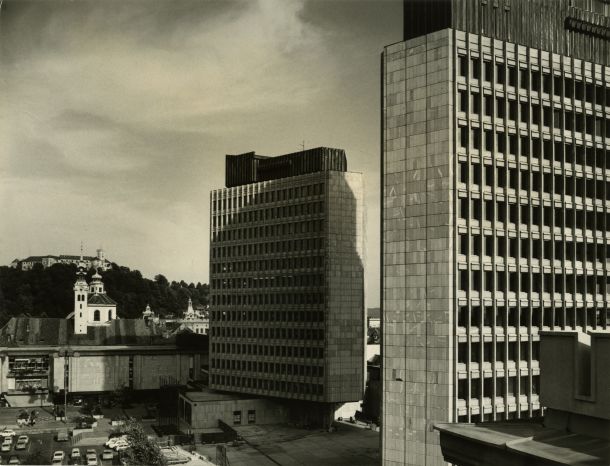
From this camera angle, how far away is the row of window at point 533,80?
2244 inches

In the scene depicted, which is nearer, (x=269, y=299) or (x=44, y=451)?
(x=44, y=451)

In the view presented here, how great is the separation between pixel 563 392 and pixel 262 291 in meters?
92.9

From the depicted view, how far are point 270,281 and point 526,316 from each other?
55.2 m

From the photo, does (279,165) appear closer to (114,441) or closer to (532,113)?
(114,441)

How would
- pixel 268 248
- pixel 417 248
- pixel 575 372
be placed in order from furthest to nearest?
1. pixel 268 248
2. pixel 417 248
3. pixel 575 372

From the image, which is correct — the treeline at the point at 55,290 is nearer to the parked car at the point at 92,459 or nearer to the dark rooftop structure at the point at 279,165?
the dark rooftop structure at the point at 279,165

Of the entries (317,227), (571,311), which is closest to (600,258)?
(571,311)

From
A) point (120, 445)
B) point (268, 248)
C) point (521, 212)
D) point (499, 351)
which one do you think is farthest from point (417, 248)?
point (268, 248)

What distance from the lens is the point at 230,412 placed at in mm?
104625

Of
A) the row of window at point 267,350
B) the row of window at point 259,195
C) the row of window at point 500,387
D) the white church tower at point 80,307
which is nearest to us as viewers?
the row of window at point 500,387

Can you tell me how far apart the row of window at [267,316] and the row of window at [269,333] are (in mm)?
1308

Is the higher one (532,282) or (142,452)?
(532,282)

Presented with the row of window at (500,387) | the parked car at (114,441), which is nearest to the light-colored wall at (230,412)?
the parked car at (114,441)

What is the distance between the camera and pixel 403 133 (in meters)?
58.8
